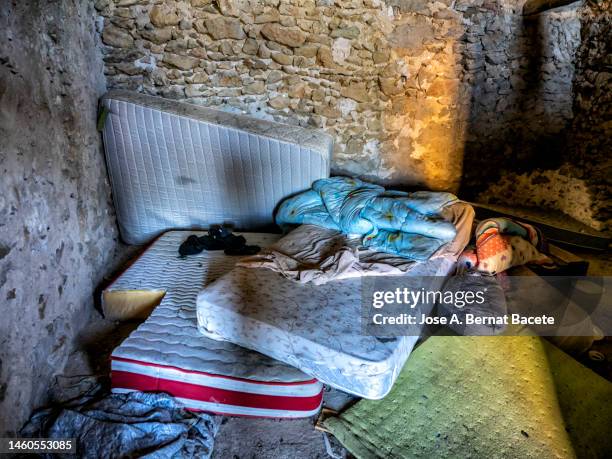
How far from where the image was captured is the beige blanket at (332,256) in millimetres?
2027

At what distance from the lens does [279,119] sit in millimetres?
3051

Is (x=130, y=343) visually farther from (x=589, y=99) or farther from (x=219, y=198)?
(x=589, y=99)

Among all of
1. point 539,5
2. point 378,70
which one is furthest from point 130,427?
point 539,5

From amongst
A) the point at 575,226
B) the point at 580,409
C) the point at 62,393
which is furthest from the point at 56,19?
the point at 575,226

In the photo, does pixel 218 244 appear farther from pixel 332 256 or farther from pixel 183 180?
pixel 332 256

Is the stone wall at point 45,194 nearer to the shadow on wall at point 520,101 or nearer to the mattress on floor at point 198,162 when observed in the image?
the mattress on floor at point 198,162

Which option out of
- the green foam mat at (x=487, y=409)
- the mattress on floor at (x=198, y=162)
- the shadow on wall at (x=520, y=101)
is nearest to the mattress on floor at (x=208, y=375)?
the green foam mat at (x=487, y=409)

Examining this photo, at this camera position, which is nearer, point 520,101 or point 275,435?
point 275,435

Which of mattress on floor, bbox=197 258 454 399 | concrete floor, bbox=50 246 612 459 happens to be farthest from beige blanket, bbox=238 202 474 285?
concrete floor, bbox=50 246 612 459

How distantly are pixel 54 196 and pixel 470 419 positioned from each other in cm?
231

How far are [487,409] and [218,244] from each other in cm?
184

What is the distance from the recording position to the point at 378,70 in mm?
3033

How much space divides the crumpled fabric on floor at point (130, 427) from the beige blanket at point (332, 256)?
2.60 ft

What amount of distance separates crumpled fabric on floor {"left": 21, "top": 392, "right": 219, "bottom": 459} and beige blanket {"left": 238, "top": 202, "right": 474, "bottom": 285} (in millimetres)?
793
